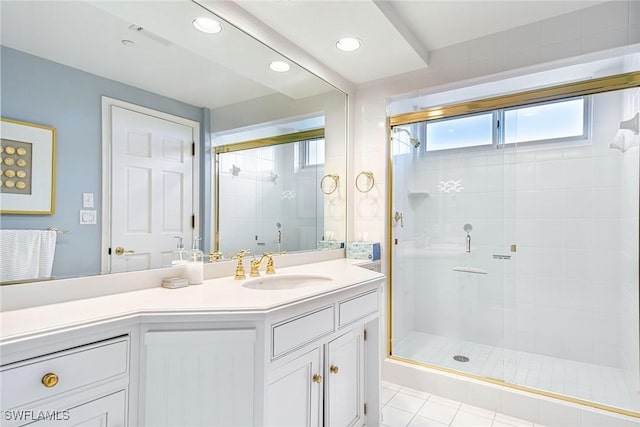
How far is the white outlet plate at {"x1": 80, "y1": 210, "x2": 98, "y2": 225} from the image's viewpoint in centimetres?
125

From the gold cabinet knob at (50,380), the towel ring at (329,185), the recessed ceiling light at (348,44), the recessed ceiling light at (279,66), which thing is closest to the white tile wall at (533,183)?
the towel ring at (329,185)

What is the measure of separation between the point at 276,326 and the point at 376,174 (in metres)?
1.73

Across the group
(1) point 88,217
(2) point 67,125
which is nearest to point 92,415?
(1) point 88,217

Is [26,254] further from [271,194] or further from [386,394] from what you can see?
[386,394]

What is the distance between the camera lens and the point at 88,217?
1269mm

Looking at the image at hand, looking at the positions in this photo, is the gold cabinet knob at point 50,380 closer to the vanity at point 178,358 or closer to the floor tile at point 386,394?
the vanity at point 178,358

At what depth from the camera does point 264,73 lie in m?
2.08

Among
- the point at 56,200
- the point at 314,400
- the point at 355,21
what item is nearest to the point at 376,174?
the point at 355,21

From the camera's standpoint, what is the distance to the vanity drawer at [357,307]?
1.56m

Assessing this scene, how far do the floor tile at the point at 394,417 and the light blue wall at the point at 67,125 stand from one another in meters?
1.77

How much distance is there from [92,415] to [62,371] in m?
0.17

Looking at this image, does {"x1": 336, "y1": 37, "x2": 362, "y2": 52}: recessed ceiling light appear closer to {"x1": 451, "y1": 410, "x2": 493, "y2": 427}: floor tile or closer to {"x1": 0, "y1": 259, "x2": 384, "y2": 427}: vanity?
{"x1": 0, "y1": 259, "x2": 384, "y2": 427}: vanity

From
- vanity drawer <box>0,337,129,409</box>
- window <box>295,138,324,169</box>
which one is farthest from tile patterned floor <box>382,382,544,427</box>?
window <box>295,138,324,169</box>

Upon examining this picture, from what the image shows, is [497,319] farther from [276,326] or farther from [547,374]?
[276,326]
